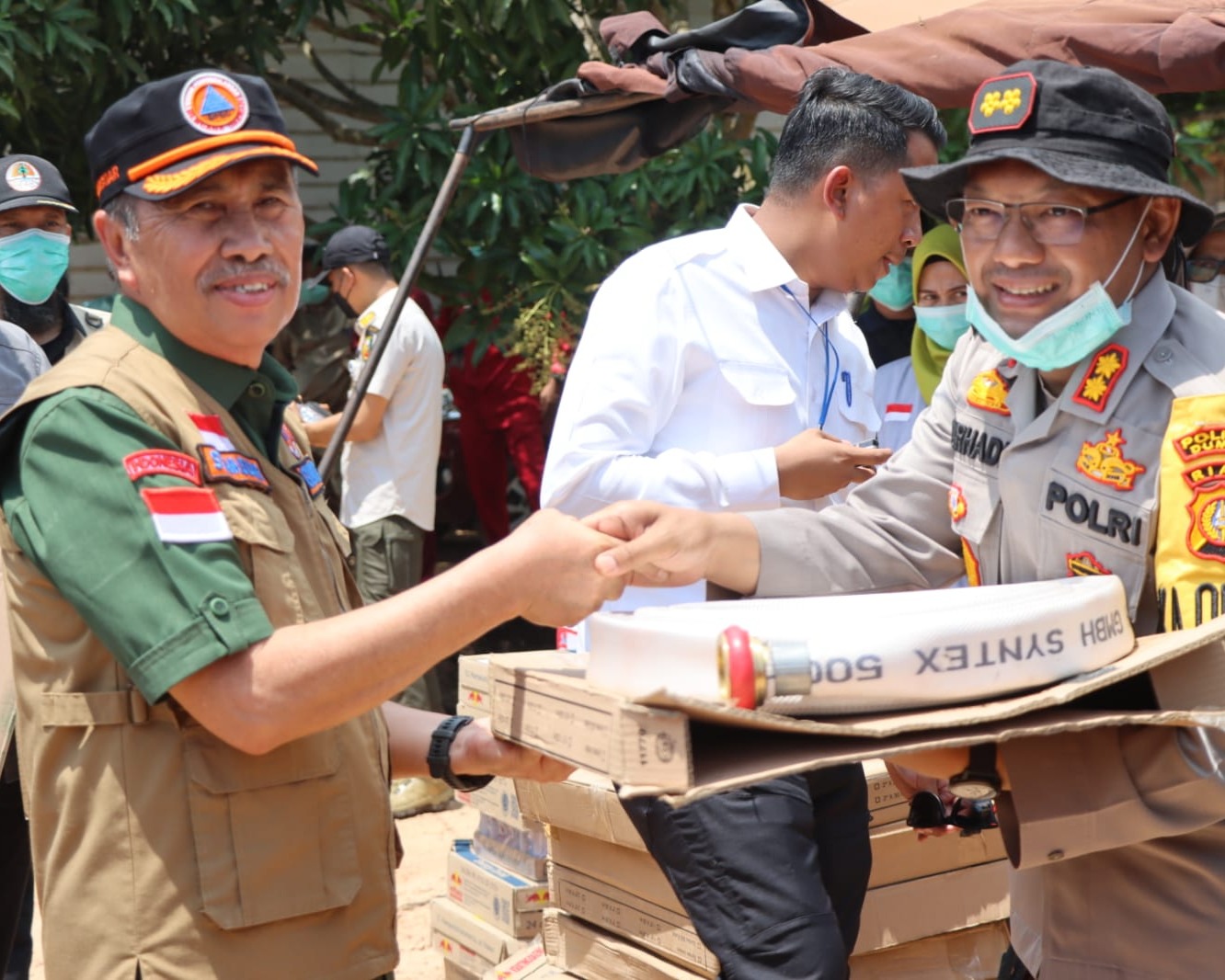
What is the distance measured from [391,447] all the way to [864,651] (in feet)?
16.9

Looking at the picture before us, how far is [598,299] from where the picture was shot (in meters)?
3.10

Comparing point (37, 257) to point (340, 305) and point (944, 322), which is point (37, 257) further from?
point (340, 305)

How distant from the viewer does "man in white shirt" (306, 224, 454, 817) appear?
21.1 ft

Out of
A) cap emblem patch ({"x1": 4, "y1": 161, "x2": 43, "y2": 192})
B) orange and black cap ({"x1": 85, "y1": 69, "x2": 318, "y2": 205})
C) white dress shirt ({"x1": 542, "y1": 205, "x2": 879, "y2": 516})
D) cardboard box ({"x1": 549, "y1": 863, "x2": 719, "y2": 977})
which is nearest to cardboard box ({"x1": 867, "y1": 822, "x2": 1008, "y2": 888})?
cardboard box ({"x1": 549, "y1": 863, "x2": 719, "y2": 977})

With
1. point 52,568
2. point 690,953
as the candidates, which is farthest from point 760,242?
point 52,568

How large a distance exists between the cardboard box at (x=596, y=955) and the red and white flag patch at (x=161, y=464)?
76.9 inches

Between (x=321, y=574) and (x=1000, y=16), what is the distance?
93.1 inches

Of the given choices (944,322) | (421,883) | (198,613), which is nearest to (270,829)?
(198,613)

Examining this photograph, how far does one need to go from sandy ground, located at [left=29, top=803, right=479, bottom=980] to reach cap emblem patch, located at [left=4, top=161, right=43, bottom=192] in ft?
7.91

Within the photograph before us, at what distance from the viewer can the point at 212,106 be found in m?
1.99

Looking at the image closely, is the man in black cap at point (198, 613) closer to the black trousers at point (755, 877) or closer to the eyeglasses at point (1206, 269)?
the black trousers at point (755, 877)

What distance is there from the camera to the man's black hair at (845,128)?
312 cm

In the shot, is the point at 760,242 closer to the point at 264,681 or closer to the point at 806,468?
the point at 806,468

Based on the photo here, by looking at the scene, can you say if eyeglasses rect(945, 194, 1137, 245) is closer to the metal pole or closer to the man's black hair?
the man's black hair
